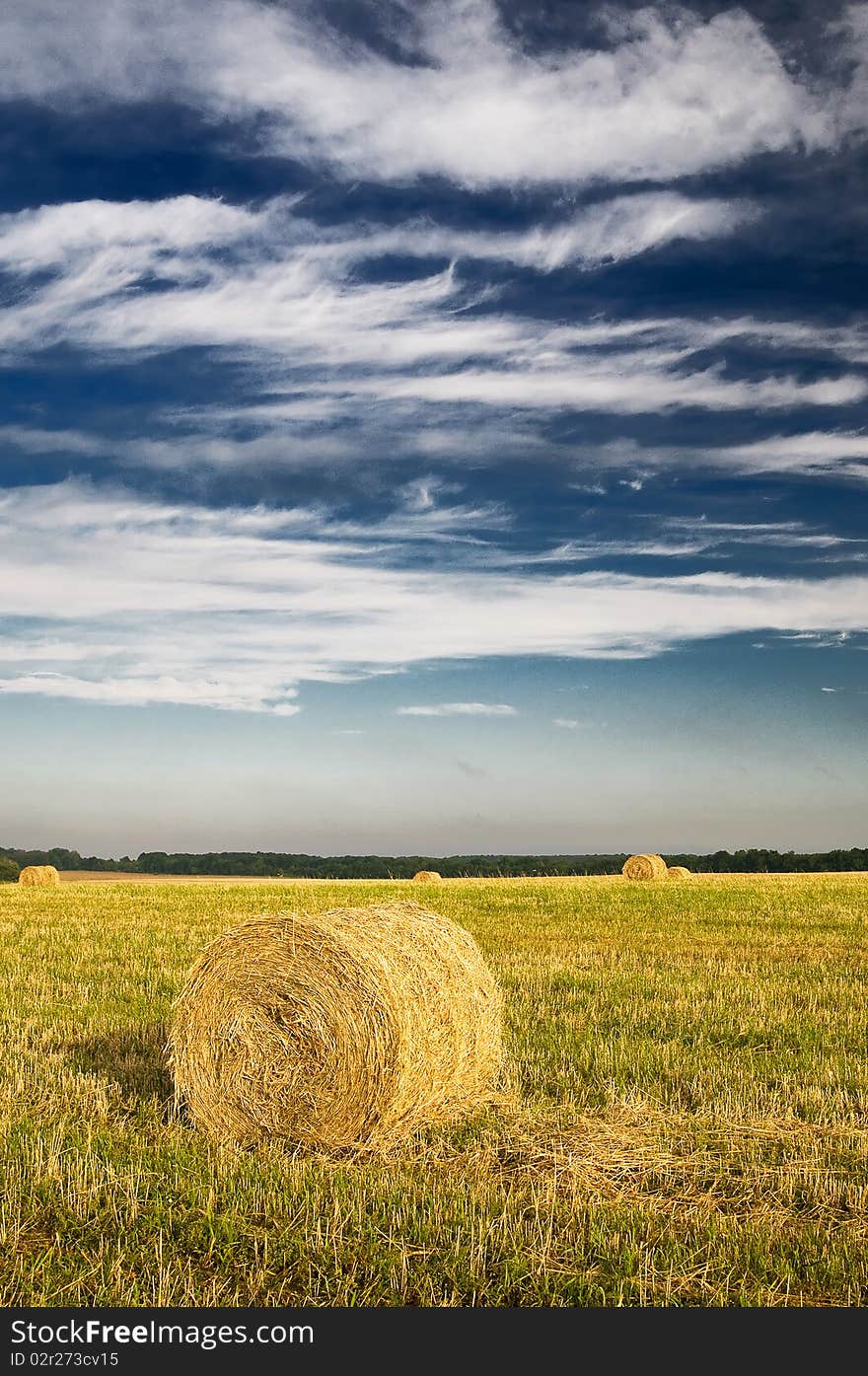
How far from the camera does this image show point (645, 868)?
4619 cm

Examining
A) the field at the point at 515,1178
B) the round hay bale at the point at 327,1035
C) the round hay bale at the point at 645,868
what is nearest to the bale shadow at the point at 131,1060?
the field at the point at 515,1178

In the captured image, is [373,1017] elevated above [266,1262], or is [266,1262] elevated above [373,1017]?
[373,1017]

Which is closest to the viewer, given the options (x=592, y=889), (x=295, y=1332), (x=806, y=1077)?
(x=295, y=1332)

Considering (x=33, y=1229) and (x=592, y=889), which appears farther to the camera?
(x=592, y=889)

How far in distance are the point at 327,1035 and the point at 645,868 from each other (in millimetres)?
38837

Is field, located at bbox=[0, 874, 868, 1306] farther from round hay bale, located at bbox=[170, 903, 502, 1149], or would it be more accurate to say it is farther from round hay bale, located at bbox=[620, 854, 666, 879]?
round hay bale, located at bbox=[620, 854, 666, 879]

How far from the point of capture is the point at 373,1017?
885cm

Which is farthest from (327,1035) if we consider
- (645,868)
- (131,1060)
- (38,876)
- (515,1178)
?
(38,876)

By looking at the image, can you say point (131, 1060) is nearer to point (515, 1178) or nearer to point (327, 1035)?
point (327, 1035)

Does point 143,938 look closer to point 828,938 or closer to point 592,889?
point 828,938

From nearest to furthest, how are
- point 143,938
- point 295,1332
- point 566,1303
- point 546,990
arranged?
1. point 295,1332
2. point 566,1303
3. point 546,990
4. point 143,938

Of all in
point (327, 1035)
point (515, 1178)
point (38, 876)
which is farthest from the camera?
point (38, 876)

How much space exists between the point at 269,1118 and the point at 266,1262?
270 centimetres

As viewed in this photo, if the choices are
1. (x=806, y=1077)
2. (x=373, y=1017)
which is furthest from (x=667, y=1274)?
(x=806, y=1077)
